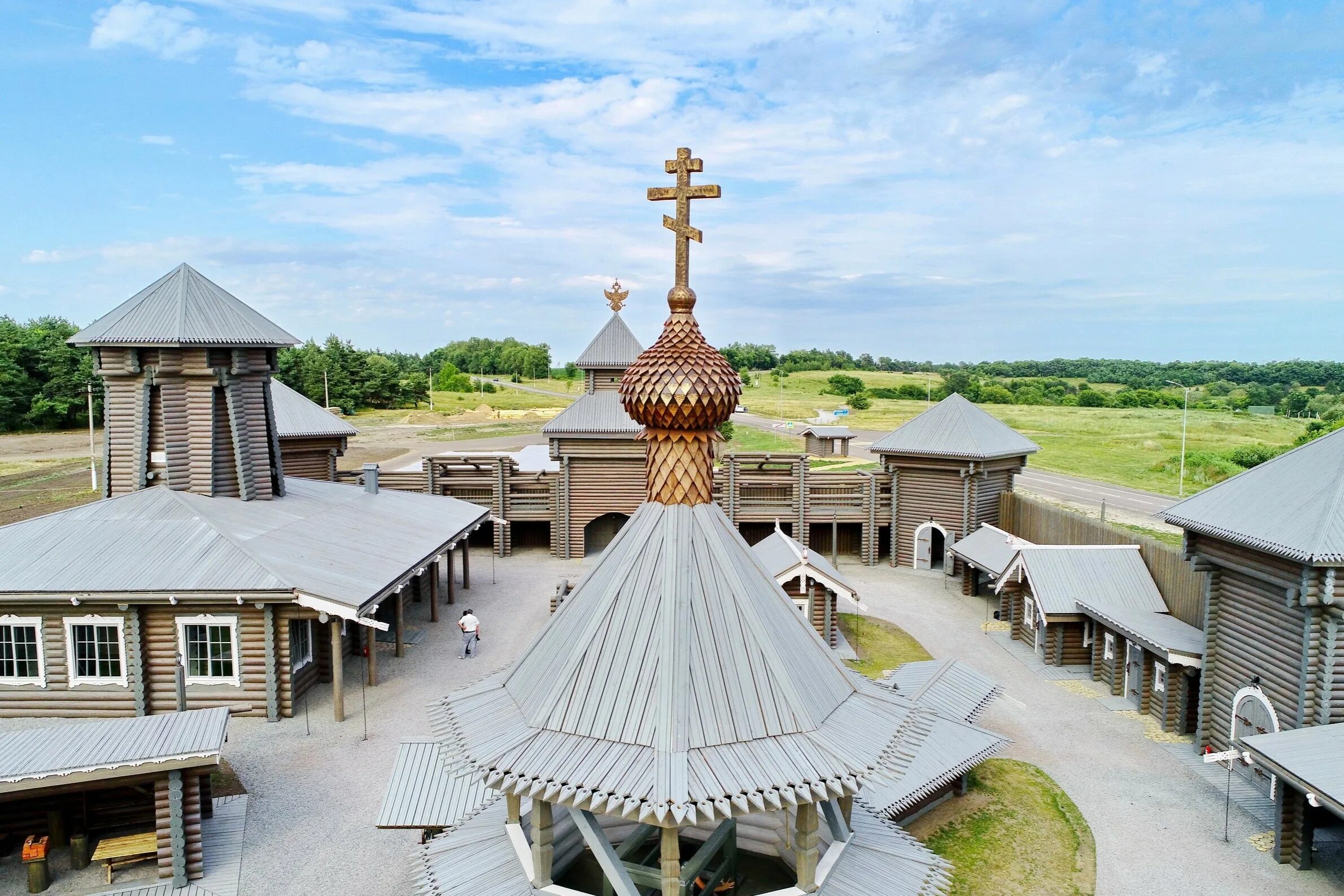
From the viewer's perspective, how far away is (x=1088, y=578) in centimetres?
2150

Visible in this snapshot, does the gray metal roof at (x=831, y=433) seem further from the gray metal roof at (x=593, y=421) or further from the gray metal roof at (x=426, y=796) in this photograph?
the gray metal roof at (x=426, y=796)

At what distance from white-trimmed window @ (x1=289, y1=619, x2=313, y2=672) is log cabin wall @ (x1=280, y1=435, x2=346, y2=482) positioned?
13656mm

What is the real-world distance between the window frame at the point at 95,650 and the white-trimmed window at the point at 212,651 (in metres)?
1.12

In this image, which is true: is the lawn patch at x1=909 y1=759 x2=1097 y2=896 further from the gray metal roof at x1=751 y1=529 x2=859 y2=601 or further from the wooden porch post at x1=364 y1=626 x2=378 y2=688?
the wooden porch post at x1=364 y1=626 x2=378 y2=688

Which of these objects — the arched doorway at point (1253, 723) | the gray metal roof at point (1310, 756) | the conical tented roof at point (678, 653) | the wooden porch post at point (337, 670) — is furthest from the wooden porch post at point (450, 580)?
the gray metal roof at point (1310, 756)

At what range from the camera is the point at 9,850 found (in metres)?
12.8

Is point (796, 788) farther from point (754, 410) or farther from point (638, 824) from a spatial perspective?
point (754, 410)

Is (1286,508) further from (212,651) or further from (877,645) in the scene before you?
(212,651)

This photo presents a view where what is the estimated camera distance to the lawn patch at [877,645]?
21.1m

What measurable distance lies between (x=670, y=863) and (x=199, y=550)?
50.0 ft

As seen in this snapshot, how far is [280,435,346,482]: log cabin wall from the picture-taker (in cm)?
3166

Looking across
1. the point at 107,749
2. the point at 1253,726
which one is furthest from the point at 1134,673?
the point at 107,749

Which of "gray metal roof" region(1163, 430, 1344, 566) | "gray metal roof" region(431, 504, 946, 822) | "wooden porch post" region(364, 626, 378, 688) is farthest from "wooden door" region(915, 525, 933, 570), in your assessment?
"gray metal roof" region(431, 504, 946, 822)

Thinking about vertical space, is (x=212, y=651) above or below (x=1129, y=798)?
above
